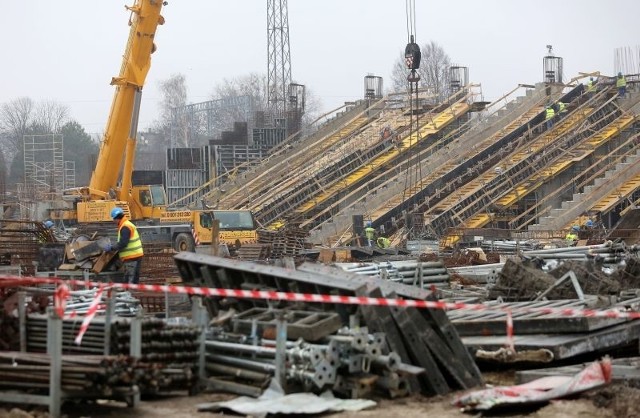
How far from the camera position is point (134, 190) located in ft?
111

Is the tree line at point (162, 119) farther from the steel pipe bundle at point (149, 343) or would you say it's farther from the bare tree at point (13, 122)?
the steel pipe bundle at point (149, 343)

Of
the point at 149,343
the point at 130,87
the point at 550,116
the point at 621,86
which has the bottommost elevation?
the point at 149,343

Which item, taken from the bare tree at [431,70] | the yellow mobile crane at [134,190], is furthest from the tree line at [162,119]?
the yellow mobile crane at [134,190]

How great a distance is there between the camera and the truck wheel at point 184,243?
31781 millimetres

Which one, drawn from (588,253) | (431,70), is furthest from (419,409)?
(431,70)

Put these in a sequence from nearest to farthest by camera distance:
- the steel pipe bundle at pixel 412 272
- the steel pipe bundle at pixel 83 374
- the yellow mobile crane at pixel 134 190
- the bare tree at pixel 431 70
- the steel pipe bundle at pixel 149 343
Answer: the steel pipe bundle at pixel 83 374 → the steel pipe bundle at pixel 149 343 → the steel pipe bundle at pixel 412 272 → the yellow mobile crane at pixel 134 190 → the bare tree at pixel 431 70

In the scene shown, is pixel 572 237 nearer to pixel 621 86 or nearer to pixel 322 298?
pixel 621 86

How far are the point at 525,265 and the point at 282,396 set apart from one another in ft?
23.5

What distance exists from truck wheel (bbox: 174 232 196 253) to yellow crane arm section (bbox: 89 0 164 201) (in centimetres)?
238

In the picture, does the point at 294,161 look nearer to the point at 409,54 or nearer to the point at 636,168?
the point at 636,168

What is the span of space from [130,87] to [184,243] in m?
4.93

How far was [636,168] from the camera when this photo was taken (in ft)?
152

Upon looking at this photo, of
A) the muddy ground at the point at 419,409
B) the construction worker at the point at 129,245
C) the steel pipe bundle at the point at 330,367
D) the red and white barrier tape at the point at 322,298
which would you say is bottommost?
the muddy ground at the point at 419,409

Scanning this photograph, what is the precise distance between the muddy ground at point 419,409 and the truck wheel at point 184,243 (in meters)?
22.0
